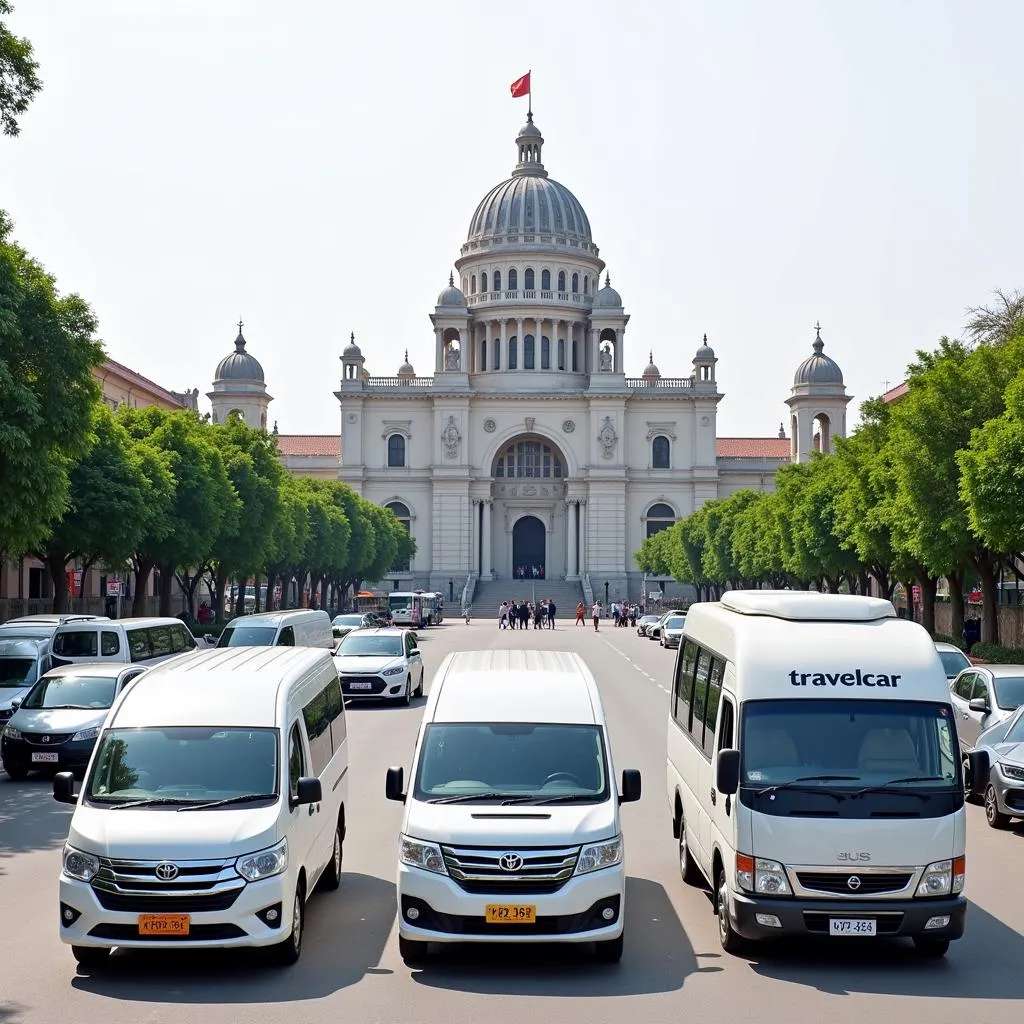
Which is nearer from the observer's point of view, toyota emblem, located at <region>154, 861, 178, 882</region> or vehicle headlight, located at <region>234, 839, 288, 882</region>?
toyota emblem, located at <region>154, 861, 178, 882</region>

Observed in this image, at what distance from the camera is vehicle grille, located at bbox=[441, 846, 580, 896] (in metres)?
9.17

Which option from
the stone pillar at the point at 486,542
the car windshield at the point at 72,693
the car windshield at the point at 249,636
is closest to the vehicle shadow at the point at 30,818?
the car windshield at the point at 72,693

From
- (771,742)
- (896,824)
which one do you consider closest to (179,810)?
(771,742)

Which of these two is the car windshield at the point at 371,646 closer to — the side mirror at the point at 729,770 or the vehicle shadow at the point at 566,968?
the vehicle shadow at the point at 566,968

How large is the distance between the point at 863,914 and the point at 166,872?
4478 millimetres

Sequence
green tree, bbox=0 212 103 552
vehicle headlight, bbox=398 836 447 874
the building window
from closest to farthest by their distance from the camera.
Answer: vehicle headlight, bbox=398 836 447 874 → green tree, bbox=0 212 103 552 → the building window

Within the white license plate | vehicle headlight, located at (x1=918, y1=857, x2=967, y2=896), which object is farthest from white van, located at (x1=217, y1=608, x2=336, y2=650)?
vehicle headlight, located at (x1=918, y1=857, x2=967, y2=896)

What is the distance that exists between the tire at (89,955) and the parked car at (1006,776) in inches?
358

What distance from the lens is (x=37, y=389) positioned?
23.8 m

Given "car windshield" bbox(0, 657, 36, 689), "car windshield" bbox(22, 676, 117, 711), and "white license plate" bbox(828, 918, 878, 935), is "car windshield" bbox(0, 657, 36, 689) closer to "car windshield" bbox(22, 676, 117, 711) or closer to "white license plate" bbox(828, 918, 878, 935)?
"car windshield" bbox(22, 676, 117, 711)

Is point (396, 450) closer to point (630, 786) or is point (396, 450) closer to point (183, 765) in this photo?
point (183, 765)

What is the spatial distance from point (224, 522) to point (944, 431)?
2398cm

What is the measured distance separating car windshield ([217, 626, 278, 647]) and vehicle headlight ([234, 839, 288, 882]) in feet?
60.3

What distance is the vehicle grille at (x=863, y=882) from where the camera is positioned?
9391mm
